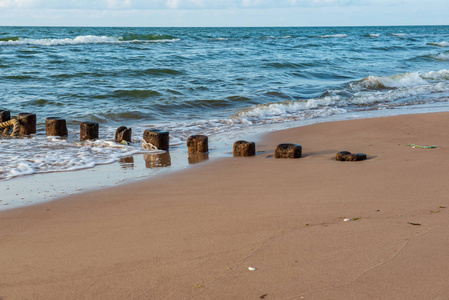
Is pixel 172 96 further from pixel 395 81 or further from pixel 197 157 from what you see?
pixel 395 81

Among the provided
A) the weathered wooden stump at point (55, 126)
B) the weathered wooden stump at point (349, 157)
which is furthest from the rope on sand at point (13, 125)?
the weathered wooden stump at point (349, 157)

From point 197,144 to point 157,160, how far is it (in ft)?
1.91

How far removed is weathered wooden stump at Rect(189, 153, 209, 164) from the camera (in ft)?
18.9

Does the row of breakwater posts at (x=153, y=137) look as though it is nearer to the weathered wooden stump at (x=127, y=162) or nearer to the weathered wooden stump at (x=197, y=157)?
the weathered wooden stump at (x=197, y=157)

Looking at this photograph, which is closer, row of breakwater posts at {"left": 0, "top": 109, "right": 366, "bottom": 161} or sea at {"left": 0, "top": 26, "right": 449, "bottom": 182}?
row of breakwater posts at {"left": 0, "top": 109, "right": 366, "bottom": 161}

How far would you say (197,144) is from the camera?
6.18 m

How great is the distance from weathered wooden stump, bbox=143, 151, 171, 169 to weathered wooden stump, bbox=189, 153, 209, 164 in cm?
27

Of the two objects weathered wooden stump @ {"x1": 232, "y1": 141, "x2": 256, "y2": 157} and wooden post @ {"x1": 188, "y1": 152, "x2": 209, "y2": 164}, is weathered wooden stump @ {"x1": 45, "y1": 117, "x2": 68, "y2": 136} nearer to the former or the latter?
wooden post @ {"x1": 188, "y1": 152, "x2": 209, "y2": 164}

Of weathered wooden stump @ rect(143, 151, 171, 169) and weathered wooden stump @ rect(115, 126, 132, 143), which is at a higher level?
weathered wooden stump @ rect(115, 126, 132, 143)

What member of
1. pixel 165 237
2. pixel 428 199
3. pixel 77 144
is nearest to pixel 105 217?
pixel 165 237

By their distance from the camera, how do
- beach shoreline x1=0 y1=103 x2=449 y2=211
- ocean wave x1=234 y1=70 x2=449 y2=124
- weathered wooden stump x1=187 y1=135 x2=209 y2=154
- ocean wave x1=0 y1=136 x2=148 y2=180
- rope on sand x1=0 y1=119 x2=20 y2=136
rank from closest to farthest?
beach shoreline x1=0 y1=103 x2=449 y2=211 < ocean wave x1=0 y1=136 x2=148 y2=180 < weathered wooden stump x1=187 y1=135 x2=209 y2=154 < rope on sand x1=0 y1=119 x2=20 y2=136 < ocean wave x1=234 y1=70 x2=449 y2=124

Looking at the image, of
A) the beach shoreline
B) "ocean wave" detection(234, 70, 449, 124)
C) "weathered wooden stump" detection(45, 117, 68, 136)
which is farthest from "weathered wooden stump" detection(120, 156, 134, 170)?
"ocean wave" detection(234, 70, 449, 124)

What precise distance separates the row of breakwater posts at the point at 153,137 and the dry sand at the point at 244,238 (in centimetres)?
76

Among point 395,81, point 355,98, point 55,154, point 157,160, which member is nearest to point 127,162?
point 157,160
